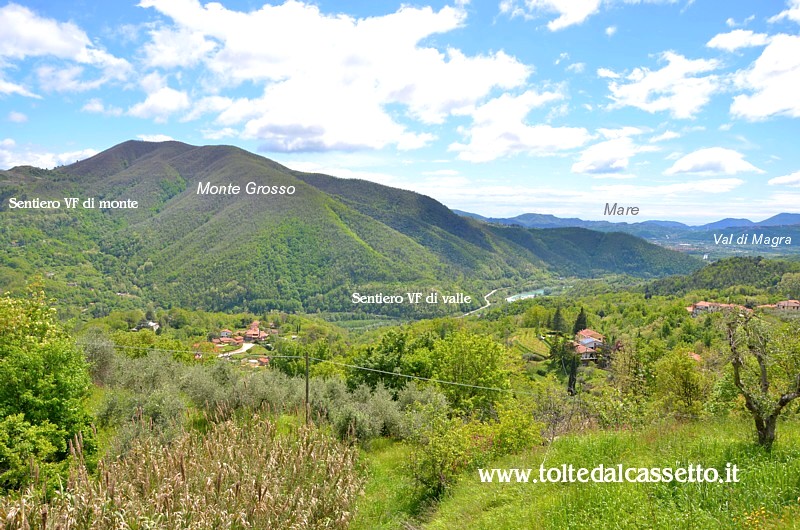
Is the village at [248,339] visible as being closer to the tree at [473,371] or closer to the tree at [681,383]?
the tree at [473,371]

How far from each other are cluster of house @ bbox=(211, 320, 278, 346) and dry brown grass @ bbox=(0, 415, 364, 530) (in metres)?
85.6

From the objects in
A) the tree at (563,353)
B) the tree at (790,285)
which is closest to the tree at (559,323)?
the tree at (563,353)

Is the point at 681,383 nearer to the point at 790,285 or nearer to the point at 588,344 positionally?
the point at 588,344

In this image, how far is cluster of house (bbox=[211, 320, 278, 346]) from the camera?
9200 centimetres

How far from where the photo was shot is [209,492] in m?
7.92

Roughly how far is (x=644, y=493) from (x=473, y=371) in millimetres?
16348

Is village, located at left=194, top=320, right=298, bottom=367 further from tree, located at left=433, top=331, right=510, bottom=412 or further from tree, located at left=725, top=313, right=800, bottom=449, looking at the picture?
tree, located at left=725, top=313, right=800, bottom=449

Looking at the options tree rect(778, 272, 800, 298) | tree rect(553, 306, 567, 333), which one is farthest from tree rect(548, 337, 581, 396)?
tree rect(778, 272, 800, 298)

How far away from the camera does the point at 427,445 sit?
35.6 ft

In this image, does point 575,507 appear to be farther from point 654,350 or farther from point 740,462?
point 654,350

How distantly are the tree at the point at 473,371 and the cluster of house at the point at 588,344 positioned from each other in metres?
40.8

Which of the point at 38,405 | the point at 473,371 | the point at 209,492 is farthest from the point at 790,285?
the point at 38,405

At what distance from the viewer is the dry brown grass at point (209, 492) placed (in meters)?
6.94

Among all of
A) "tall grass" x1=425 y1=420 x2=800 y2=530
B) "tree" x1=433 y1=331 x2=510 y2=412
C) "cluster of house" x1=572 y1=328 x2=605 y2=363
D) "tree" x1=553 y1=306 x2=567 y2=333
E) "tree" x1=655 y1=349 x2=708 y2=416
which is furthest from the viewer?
"tree" x1=553 y1=306 x2=567 y2=333
